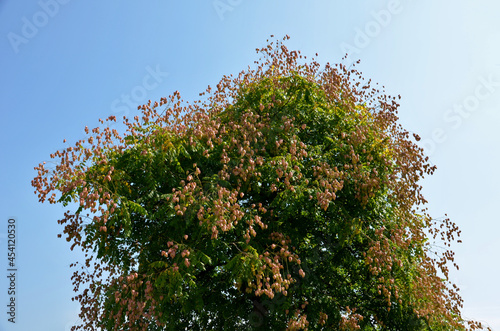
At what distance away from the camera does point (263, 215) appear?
12805 mm

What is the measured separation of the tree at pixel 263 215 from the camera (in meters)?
10.8

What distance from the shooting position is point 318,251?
13641mm

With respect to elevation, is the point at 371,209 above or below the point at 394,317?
above

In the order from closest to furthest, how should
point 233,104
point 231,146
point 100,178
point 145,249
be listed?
point 100,178
point 145,249
point 231,146
point 233,104

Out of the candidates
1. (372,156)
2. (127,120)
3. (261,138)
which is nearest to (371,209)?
(372,156)

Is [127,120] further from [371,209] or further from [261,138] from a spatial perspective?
[371,209]

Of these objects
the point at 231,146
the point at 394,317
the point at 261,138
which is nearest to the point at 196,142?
the point at 231,146

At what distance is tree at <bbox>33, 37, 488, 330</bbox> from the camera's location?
35.3 feet

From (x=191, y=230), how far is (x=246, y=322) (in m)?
3.50

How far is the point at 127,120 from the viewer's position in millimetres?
12469

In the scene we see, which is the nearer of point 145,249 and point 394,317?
point 145,249

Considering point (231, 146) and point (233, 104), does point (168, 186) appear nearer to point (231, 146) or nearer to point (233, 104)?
point (231, 146)

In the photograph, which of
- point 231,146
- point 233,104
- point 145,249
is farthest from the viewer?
point 233,104

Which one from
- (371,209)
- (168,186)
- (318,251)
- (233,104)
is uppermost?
(233,104)
